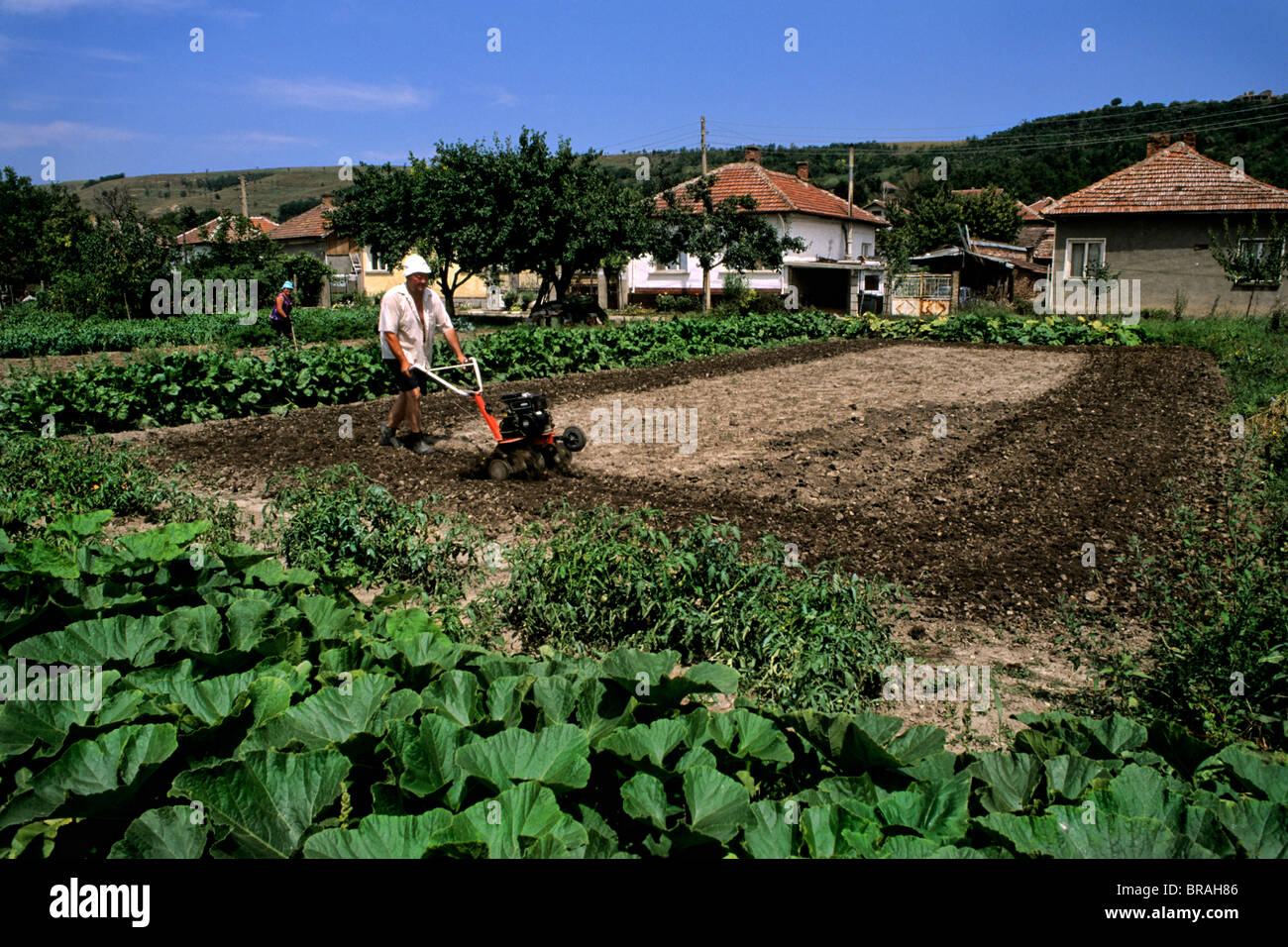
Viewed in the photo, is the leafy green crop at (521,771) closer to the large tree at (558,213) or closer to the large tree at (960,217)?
the large tree at (558,213)

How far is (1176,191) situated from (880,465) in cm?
2504

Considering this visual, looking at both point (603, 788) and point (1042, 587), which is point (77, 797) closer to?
point (603, 788)

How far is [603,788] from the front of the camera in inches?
77.6

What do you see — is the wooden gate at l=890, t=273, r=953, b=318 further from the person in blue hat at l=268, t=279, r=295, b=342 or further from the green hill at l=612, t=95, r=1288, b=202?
the person in blue hat at l=268, t=279, r=295, b=342

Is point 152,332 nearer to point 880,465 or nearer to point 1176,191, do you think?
point 880,465

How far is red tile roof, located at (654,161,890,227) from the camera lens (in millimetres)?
39875

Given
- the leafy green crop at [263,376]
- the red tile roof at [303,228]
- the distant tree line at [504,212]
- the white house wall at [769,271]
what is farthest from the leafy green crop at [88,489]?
the red tile roof at [303,228]

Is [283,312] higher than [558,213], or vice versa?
[558,213]

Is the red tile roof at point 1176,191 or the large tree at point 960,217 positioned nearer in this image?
the red tile roof at point 1176,191

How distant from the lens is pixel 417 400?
855 cm

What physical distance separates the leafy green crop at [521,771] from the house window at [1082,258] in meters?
30.4

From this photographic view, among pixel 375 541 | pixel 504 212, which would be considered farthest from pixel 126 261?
pixel 375 541

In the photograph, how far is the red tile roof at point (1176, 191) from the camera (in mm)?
26594

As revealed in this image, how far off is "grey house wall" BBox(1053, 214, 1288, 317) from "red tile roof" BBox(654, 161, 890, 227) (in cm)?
1393
